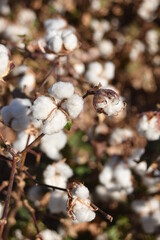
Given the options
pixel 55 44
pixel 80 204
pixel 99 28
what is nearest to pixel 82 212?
pixel 80 204

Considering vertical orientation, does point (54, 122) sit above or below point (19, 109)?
below

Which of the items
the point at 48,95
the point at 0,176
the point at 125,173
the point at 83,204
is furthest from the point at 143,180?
the point at 48,95

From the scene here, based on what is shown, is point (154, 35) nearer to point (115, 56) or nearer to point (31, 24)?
point (115, 56)

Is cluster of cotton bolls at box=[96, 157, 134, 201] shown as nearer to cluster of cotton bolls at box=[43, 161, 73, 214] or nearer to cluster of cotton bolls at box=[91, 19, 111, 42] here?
cluster of cotton bolls at box=[43, 161, 73, 214]

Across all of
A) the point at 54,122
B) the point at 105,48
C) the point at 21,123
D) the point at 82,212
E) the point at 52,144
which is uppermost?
the point at 105,48

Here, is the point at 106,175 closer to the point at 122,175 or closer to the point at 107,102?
the point at 122,175

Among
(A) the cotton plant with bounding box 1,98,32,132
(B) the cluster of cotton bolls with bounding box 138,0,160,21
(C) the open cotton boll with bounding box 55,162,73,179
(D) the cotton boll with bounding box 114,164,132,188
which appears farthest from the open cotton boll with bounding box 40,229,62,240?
(B) the cluster of cotton bolls with bounding box 138,0,160,21
